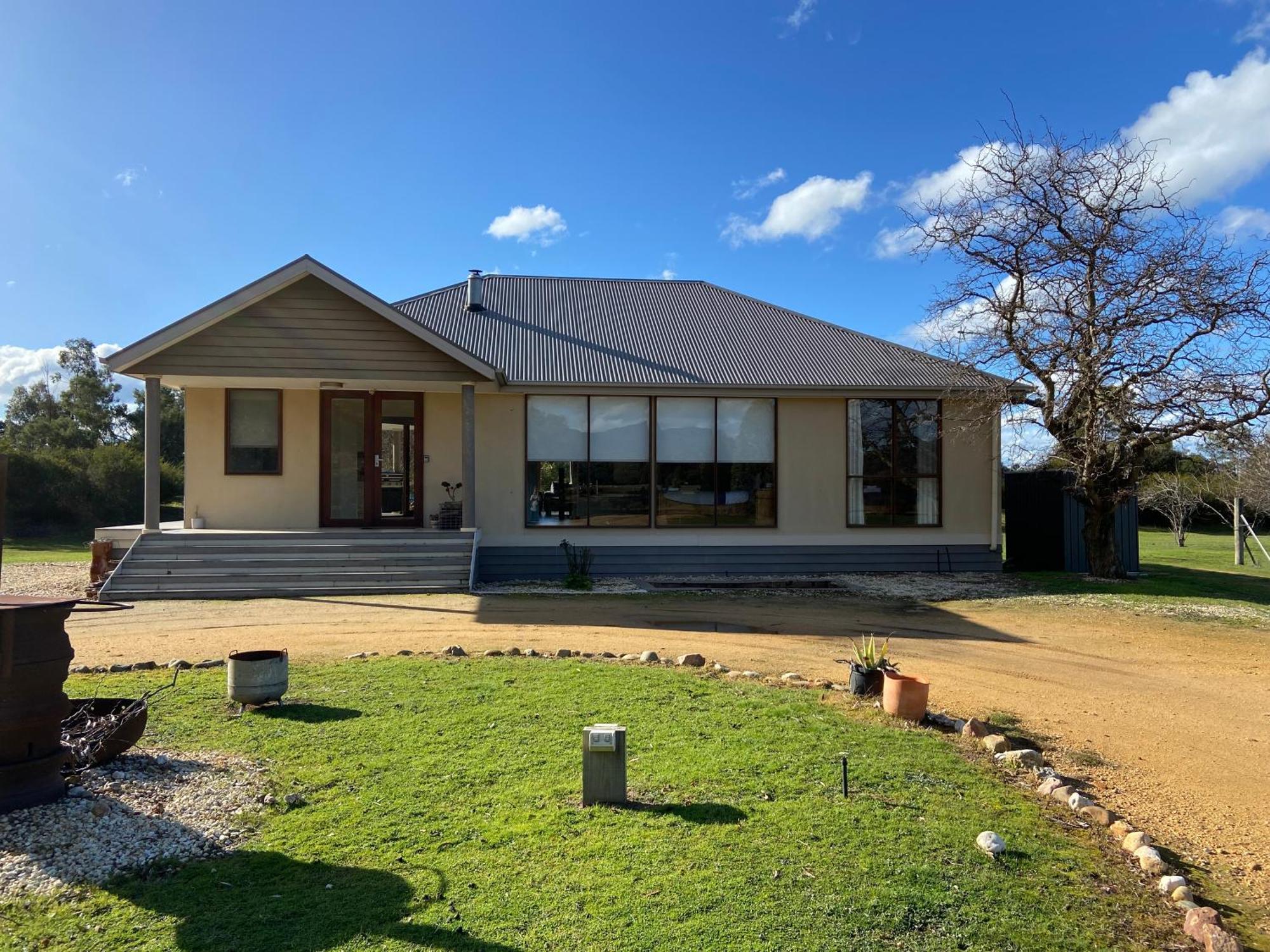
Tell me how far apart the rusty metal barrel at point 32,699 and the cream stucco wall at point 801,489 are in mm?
10372

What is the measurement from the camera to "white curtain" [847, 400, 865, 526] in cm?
1541

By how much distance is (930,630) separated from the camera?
10.1 metres

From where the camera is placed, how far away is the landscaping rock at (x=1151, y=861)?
153 inches

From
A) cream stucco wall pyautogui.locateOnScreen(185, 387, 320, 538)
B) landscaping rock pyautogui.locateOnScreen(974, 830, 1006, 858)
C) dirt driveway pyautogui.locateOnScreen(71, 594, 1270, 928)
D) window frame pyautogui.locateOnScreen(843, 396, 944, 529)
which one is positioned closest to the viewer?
landscaping rock pyautogui.locateOnScreen(974, 830, 1006, 858)

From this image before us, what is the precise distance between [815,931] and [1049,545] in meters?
15.7

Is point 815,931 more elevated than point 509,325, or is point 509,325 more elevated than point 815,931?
point 509,325

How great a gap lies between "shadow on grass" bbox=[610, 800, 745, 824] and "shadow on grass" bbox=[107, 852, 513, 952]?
1273 mm

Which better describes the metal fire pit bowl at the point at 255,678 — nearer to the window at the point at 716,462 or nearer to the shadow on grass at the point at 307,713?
the shadow on grass at the point at 307,713

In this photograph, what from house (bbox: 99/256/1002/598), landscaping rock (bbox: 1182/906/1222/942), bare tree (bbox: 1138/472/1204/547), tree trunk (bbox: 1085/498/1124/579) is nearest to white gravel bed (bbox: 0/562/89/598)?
house (bbox: 99/256/1002/598)

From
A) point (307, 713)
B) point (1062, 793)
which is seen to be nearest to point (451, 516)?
point (307, 713)

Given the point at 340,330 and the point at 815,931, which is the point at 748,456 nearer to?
the point at 340,330

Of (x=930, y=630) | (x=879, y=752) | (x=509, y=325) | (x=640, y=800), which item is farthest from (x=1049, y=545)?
(x=640, y=800)

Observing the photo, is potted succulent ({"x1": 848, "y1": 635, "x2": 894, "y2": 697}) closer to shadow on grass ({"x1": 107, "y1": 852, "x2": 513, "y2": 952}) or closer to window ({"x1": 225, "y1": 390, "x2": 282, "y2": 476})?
shadow on grass ({"x1": 107, "y1": 852, "x2": 513, "y2": 952})

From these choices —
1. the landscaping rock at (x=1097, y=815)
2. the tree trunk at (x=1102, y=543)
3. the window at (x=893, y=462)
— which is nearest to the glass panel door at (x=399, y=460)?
the window at (x=893, y=462)
